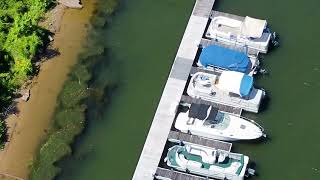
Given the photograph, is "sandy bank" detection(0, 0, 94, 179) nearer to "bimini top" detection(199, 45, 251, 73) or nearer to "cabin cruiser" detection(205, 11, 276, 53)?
"bimini top" detection(199, 45, 251, 73)

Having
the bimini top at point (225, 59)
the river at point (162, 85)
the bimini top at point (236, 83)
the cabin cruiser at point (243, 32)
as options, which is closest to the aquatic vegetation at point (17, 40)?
the river at point (162, 85)

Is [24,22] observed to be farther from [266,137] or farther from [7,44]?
[266,137]

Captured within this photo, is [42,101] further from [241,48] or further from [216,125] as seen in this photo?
[241,48]

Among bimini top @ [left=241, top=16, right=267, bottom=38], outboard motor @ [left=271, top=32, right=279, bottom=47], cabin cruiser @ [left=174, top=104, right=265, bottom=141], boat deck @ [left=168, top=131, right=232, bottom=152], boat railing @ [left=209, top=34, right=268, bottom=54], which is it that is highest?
bimini top @ [left=241, top=16, right=267, bottom=38]

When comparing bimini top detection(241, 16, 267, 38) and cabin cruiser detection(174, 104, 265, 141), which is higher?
bimini top detection(241, 16, 267, 38)

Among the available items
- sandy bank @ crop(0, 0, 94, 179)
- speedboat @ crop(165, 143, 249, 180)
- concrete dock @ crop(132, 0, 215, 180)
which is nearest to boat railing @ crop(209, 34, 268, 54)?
concrete dock @ crop(132, 0, 215, 180)

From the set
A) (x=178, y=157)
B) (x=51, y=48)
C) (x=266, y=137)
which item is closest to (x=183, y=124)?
(x=178, y=157)

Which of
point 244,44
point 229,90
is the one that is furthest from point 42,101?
point 244,44
